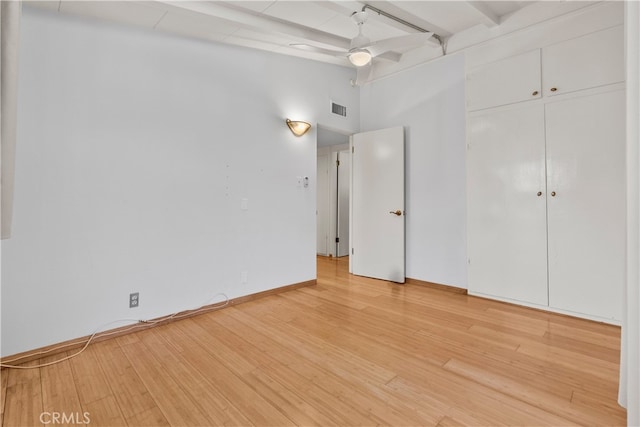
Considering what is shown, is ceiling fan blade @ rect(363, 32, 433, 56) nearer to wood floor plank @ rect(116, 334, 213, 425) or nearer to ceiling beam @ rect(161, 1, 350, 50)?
ceiling beam @ rect(161, 1, 350, 50)

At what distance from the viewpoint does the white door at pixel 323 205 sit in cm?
625

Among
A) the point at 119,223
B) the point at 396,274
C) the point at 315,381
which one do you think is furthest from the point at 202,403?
the point at 396,274

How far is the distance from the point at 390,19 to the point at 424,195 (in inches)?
80.5

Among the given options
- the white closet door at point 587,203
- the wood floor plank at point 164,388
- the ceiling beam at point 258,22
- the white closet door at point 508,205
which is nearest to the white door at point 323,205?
the white closet door at point 508,205

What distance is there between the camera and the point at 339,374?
6.34 ft

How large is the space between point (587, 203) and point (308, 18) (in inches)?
122

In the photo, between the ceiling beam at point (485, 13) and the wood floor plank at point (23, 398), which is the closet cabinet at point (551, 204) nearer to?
the ceiling beam at point (485, 13)

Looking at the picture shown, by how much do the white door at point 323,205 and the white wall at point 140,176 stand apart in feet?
8.15

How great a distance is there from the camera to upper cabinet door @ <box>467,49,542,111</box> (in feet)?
10.0

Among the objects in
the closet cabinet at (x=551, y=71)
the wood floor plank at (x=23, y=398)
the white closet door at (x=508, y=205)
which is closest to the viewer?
the wood floor plank at (x=23, y=398)

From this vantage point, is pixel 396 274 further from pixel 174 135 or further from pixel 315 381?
pixel 174 135

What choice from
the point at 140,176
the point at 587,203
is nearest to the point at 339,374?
the point at 140,176

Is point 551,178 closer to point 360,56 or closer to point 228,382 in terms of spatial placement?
point 360,56

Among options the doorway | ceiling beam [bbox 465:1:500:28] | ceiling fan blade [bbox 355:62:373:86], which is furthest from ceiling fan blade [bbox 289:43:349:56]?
the doorway
